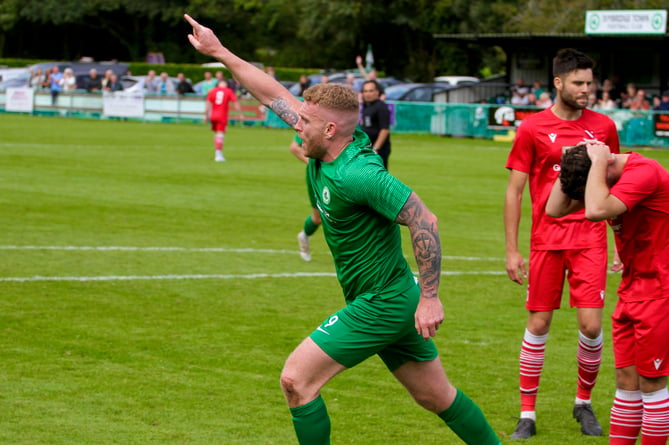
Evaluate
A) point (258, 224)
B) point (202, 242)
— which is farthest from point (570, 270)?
point (258, 224)

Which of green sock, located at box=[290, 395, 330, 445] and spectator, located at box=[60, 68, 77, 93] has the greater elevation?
green sock, located at box=[290, 395, 330, 445]

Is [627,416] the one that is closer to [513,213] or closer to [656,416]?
[656,416]

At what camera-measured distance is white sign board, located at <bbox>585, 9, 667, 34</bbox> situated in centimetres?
3850

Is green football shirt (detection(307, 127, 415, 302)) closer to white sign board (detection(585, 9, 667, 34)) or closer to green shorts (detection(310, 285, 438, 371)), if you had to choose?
green shorts (detection(310, 285, 438, 371))

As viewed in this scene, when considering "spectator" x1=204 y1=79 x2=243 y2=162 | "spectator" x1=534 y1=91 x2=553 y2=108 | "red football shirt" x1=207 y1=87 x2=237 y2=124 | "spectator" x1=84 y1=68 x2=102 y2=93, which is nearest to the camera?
"spectator" x1=204 y1=79 x2=243 y2=162

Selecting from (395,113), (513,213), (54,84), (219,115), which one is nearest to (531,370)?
(513,213)

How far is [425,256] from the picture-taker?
17.5 ft

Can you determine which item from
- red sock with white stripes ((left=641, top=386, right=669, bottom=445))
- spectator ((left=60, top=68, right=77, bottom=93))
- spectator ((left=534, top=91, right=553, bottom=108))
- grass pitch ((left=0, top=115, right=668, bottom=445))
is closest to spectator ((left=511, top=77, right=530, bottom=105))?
spectator ((left=534, top=91, right=553, bottom=108))

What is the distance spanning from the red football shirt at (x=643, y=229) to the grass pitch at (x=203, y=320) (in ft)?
5.68

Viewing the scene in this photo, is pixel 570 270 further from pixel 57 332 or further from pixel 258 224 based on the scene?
pixel 258 224

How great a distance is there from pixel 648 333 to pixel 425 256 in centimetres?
125

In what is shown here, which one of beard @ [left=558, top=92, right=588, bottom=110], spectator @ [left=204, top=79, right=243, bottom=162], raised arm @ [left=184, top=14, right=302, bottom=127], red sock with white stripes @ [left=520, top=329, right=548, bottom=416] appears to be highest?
raised arm @ [left=184, top=14, right=302, bottom=127]

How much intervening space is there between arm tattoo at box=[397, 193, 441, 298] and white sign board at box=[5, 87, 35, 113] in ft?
144

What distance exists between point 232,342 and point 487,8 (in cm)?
5702
